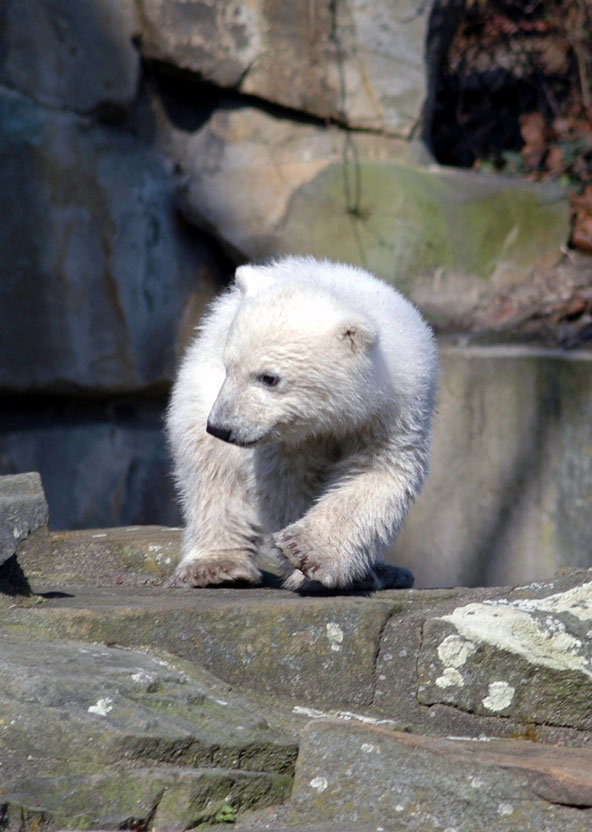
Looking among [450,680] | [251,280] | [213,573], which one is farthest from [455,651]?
[251,280]

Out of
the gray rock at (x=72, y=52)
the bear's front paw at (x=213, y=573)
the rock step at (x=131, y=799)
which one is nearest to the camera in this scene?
the rock step at (x=131, y=799)

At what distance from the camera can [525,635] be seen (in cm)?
263

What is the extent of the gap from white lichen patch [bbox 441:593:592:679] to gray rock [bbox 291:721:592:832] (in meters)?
0.41

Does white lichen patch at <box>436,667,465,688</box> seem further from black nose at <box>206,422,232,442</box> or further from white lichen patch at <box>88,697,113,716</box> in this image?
black nose at <box>206,422,232,442</box>

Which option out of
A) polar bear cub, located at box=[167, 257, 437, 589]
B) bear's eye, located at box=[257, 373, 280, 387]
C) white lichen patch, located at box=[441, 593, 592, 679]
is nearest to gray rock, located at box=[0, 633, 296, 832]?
white lichen patch, located at box=[441, 593, 592, 679]

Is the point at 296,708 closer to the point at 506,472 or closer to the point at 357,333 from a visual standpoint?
the point at 357,333

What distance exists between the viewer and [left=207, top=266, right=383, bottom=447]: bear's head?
3.16 meters

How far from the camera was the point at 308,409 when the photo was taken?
322 centimetres

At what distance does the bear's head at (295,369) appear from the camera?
3.16 meters

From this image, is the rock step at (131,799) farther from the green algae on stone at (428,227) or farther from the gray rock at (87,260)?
the green algae on stone at (428,227)

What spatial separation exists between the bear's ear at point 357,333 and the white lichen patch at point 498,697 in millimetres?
1066

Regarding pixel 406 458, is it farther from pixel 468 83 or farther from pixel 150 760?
pixel 468 83

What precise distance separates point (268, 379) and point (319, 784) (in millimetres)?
1342

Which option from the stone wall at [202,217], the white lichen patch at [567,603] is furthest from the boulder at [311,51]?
the white lichen patch at [567,603]
